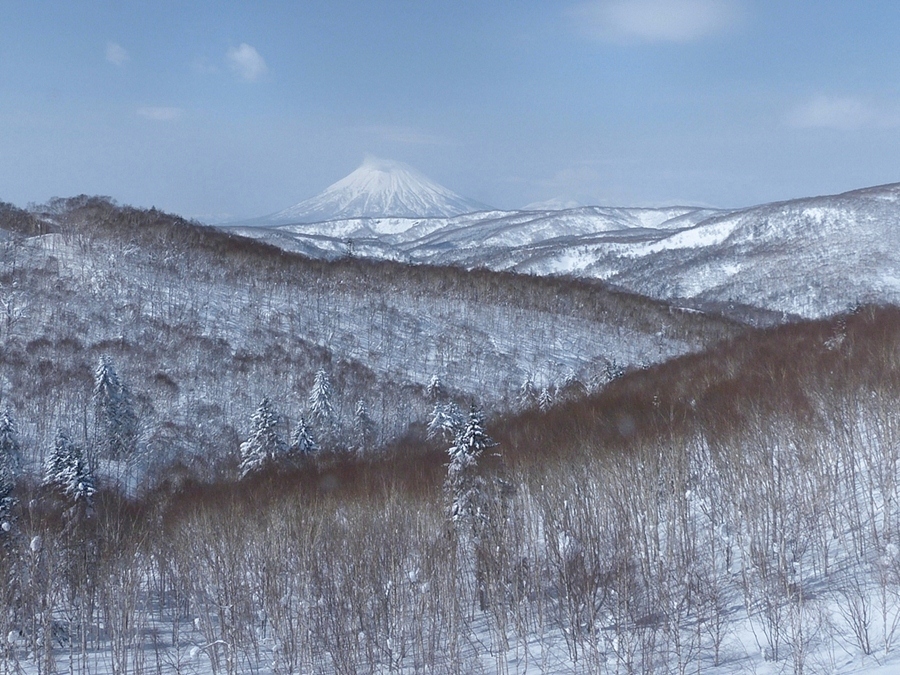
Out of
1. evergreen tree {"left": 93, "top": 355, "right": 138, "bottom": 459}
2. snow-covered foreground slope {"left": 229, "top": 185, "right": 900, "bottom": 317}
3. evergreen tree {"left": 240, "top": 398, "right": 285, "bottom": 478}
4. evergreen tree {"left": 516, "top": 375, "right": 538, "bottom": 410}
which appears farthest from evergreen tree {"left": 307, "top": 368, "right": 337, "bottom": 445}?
snow-covered foreground slope {"left": 229, "top": 185, "right": 900, "bottom": 317}

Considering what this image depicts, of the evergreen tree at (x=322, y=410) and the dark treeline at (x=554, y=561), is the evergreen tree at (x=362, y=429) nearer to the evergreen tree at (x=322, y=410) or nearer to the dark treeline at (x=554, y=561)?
the evergreen tree at (x=322, y=410)

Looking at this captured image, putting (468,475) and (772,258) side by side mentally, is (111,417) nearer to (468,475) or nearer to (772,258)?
(468,475)

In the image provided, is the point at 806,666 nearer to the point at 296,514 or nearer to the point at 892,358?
the point at 296,514

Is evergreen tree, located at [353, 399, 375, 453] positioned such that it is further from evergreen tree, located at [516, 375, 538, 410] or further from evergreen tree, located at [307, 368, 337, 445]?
evergreen tree, located at [516, 375, 538, 410]

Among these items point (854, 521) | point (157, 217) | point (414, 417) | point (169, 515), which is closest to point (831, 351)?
point (854, 521)

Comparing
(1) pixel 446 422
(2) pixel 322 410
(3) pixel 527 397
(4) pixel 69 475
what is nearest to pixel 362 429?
(2) pixel 322 410

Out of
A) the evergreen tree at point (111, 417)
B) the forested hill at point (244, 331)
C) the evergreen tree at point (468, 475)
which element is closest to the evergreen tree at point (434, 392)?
the forested hill at point (244, 331)
